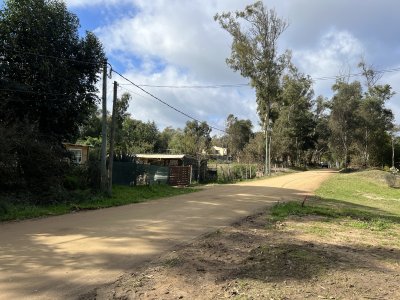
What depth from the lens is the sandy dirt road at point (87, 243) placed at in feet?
20.0

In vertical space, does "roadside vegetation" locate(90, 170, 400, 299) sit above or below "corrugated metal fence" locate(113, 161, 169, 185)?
below

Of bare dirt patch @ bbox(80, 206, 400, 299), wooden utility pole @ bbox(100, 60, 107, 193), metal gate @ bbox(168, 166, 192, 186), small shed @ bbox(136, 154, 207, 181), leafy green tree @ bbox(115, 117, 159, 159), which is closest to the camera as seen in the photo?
bare dirt patch @ bbox(80, 206, 400, 299)

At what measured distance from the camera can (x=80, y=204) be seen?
A: 16.1m

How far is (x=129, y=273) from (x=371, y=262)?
418 cm

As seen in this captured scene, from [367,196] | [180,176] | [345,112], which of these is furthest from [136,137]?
[367,196]

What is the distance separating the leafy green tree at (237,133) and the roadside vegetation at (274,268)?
88.2 m

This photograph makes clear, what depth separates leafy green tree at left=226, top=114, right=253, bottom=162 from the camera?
99.0 metres

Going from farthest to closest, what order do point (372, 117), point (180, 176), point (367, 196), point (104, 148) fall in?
1. point (372, 117)
2. point (180, 176)
3. point (367, 196)
4. point (104, 148)

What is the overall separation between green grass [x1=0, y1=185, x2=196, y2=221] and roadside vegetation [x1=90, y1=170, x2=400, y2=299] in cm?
647

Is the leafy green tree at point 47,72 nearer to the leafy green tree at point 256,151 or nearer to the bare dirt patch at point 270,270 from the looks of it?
the bare dirt patch at point 270,270

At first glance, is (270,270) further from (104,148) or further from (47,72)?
(47,72)

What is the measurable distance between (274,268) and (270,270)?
0.46ft

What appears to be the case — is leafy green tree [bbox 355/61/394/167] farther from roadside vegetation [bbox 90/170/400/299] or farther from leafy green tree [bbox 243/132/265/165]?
roadside vegetation [bbox 90/170/400/299]

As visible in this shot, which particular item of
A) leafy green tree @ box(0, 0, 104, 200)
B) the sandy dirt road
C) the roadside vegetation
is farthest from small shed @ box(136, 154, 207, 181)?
the roadside vegetation
